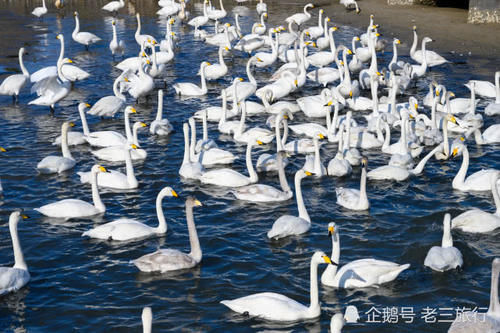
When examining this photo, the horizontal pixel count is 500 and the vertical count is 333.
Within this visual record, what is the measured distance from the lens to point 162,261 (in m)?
11.1

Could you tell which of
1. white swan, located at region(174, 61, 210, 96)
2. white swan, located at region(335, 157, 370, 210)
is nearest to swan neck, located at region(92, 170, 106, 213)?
white swan, located at region(335, 157, 370, 210)

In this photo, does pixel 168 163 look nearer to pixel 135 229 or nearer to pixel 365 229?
pixel 135 229

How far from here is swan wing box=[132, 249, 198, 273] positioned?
11.1 meters

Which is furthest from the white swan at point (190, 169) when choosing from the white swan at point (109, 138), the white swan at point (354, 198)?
the white swan at point (354, 198)

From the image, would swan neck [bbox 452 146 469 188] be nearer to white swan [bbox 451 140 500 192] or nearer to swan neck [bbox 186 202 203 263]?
white swan [bbox 451 140 500 192]

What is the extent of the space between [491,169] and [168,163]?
684 centimetres

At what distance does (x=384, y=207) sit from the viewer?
1367 cm

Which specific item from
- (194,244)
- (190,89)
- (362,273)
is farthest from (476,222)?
(190,89)

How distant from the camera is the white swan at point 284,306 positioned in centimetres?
970

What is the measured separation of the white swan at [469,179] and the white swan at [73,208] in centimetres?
696

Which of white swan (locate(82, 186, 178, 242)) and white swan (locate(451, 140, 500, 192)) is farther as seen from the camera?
white swan (locate(451, 140, 500, 192))

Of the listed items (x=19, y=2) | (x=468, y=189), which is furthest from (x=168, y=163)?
(x=19, y=2)

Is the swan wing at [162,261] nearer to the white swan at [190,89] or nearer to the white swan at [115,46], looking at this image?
the white swan at [190,89]

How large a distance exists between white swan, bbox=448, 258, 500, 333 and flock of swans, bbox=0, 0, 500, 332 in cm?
2
